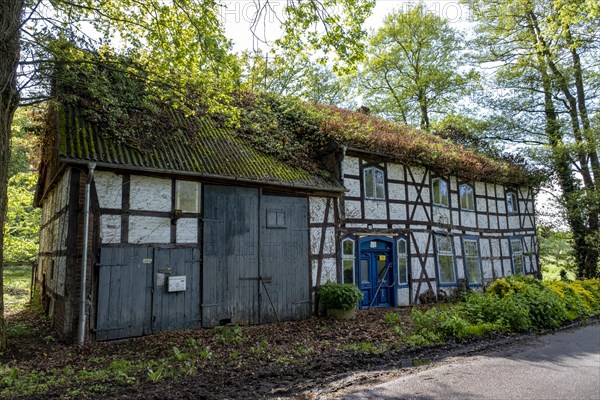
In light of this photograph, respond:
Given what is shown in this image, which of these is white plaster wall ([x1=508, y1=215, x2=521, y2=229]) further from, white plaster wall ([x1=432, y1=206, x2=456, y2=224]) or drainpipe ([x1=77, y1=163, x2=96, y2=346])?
drainpipe ([x1=77, y1=163, x2=96, y2=346])

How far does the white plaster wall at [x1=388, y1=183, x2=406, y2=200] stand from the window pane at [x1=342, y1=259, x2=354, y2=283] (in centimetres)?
296

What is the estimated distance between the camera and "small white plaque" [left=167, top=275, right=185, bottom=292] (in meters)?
9.02

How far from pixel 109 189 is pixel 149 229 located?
1211 millimetres

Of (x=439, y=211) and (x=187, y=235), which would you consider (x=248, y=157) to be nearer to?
(x=187, y=235)

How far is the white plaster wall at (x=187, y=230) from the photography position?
9445 millimetres

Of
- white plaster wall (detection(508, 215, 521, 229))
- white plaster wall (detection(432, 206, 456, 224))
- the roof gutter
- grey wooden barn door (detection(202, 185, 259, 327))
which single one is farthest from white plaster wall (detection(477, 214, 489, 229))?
grey wooden barn door (detection(202, 185, 259, 327))

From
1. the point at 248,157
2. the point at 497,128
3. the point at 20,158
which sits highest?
the point at 497,128

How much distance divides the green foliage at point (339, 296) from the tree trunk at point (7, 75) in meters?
7.25

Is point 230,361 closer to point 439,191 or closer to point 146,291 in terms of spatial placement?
point 146,291

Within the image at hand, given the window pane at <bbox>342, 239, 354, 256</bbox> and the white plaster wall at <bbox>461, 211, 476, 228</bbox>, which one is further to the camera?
the white plaster wall at <bbox>461, 211, 476, 228</bbox>

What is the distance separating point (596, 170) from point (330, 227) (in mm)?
15450

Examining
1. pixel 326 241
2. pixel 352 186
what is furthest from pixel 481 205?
pixel 326 241

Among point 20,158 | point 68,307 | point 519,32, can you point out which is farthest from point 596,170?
point 20,158

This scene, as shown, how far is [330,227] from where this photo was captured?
1209 cm
